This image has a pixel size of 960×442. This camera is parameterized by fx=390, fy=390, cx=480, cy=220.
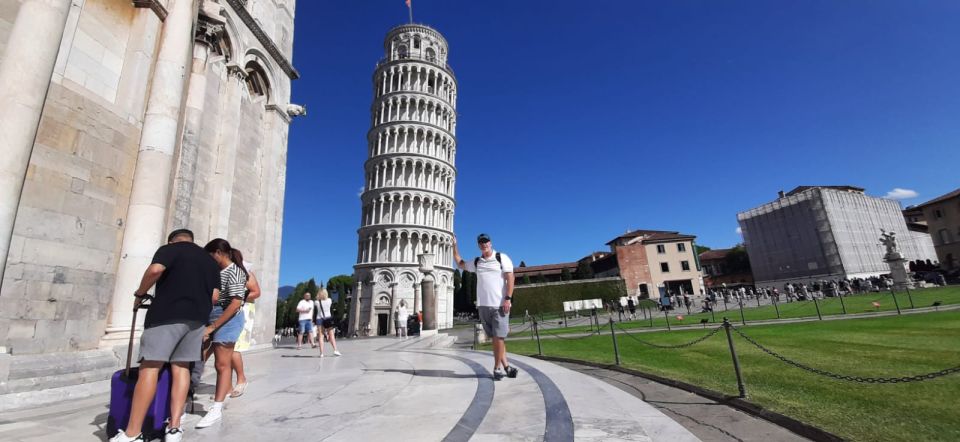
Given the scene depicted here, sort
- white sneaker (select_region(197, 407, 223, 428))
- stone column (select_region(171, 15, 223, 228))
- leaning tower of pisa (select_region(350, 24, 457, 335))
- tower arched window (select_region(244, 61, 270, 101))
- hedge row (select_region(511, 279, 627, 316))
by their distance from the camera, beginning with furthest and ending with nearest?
hedge row (select_region(511, 279, 627, 316)) < leaning tower of pisa (select_region(350, 24, 457, 335)) < tower arched window (select_region(244, 61, 270, 101)) < stone column (select_region(171, 15, 223, 228)) < white sneaker (select_region(197, 407, 223, 428))

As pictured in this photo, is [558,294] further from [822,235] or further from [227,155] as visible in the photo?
[227,155]

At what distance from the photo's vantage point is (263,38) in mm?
13969

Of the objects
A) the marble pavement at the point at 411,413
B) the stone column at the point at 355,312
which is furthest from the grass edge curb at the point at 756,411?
the stone column at the point at 355,312

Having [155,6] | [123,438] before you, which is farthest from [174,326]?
[155,6]

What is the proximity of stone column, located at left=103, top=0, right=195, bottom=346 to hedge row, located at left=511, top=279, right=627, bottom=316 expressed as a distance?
44955mm

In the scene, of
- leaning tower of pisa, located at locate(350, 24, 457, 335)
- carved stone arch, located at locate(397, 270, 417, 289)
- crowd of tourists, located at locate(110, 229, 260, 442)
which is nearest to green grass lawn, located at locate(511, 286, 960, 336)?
carved stone arch, located at locate(397, 270, 417, 289)

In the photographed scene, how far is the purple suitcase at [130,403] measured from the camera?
318 centimetres

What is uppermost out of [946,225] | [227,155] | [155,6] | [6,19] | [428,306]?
[946,225]

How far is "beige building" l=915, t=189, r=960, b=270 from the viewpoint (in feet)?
153

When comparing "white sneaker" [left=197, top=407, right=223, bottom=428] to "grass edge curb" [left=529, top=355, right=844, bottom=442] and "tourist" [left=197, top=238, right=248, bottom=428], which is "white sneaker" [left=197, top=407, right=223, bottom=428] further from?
"grass edge curb" [left=529, top=355, right=844, bottom=442]

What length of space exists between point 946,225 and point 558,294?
160ft

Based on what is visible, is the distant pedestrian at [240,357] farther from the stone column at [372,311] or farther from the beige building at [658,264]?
the beige building at [658,264]

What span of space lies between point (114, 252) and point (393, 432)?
7.44 metres

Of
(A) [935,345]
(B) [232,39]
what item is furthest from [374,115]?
(A) [935,345]
